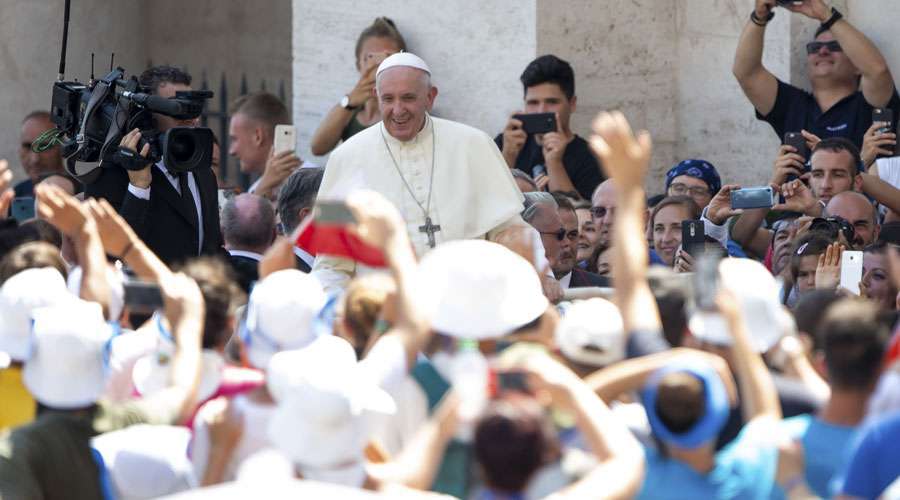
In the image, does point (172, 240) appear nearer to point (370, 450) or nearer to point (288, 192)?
point (288, 192)

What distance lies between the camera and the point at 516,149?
353 inches

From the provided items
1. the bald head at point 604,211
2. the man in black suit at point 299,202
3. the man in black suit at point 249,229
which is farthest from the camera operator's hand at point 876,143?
the man in black suit at point 249,229

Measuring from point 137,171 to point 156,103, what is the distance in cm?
29

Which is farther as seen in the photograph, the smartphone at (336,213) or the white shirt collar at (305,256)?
the white shirt collar at (305,256)

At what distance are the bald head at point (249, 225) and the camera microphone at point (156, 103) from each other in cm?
43

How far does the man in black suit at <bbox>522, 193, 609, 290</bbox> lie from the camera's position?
7.34 meters

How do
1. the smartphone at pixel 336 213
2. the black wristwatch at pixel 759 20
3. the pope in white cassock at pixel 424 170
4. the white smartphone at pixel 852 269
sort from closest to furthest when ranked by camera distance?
the smartphone at pixel 336 213
the white smartphone at pixel 852 269
the pope in white cassock at pixel 424 170
the black wristwatch at pixel 759 20

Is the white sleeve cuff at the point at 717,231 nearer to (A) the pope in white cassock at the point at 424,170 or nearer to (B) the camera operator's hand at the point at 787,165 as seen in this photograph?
(B) the camera operator's hand at the point at 787,165

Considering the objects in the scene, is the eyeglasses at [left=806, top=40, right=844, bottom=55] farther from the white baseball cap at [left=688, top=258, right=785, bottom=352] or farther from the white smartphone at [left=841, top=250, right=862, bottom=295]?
the white baseball cap at [left=688, top=258, right=785, bottom=352]

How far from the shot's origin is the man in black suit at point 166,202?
739 cm

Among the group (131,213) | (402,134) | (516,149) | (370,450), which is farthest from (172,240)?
(370,450)

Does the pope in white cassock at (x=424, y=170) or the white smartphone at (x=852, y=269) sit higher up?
the pope in white cassock at (x=424, y=170)

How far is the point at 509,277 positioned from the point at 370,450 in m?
0.62

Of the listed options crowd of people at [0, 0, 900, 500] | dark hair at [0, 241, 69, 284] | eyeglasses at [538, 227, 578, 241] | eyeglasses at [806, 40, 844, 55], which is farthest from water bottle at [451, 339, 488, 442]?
eyeglasses at [806, 40, 844, 55]
